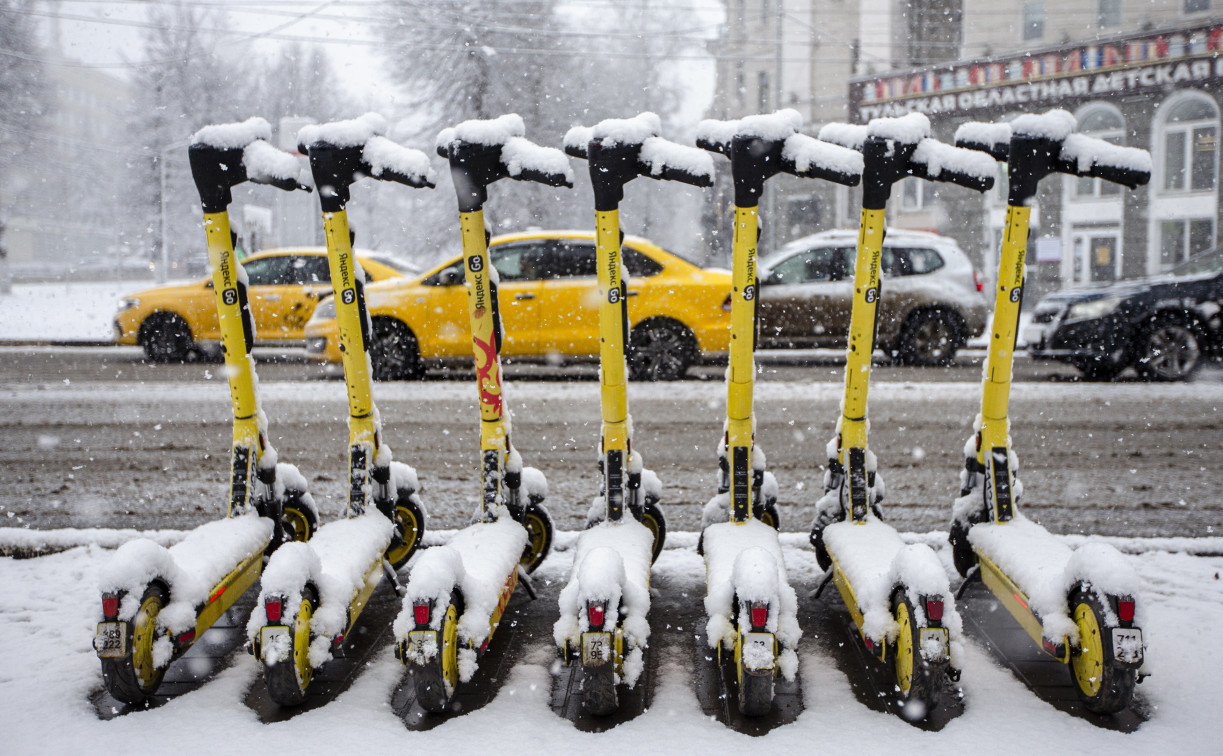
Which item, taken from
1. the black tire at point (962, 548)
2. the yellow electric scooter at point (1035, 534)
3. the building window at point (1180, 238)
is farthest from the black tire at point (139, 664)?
the building window at point (1180, 238)

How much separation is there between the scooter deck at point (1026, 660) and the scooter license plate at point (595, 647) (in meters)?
1.30

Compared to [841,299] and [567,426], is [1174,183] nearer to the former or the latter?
[841,299]

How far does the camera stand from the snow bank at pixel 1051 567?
238cm

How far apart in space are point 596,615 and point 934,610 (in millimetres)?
907

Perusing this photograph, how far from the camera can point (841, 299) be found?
38.1 ft

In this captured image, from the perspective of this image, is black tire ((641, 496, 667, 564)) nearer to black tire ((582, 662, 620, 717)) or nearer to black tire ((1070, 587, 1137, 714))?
black tire ((582, 662, 620, 717))

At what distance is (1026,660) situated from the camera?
2832 mm

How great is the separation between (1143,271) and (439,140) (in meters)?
23.5

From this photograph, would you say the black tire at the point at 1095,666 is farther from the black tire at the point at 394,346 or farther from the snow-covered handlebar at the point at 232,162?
the black tire at the point at 394,346

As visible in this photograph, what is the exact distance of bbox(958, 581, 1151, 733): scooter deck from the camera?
2459 millimetres

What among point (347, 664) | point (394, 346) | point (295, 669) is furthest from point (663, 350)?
point (295, 669)

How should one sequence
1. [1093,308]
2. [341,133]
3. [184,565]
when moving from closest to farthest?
1. [184,565]
2. [341,133]
3. [1093,308]

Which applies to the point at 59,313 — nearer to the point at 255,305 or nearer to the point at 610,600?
the point at 255,305

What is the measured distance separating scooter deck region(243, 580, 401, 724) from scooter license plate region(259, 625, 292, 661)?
0.72 feet
